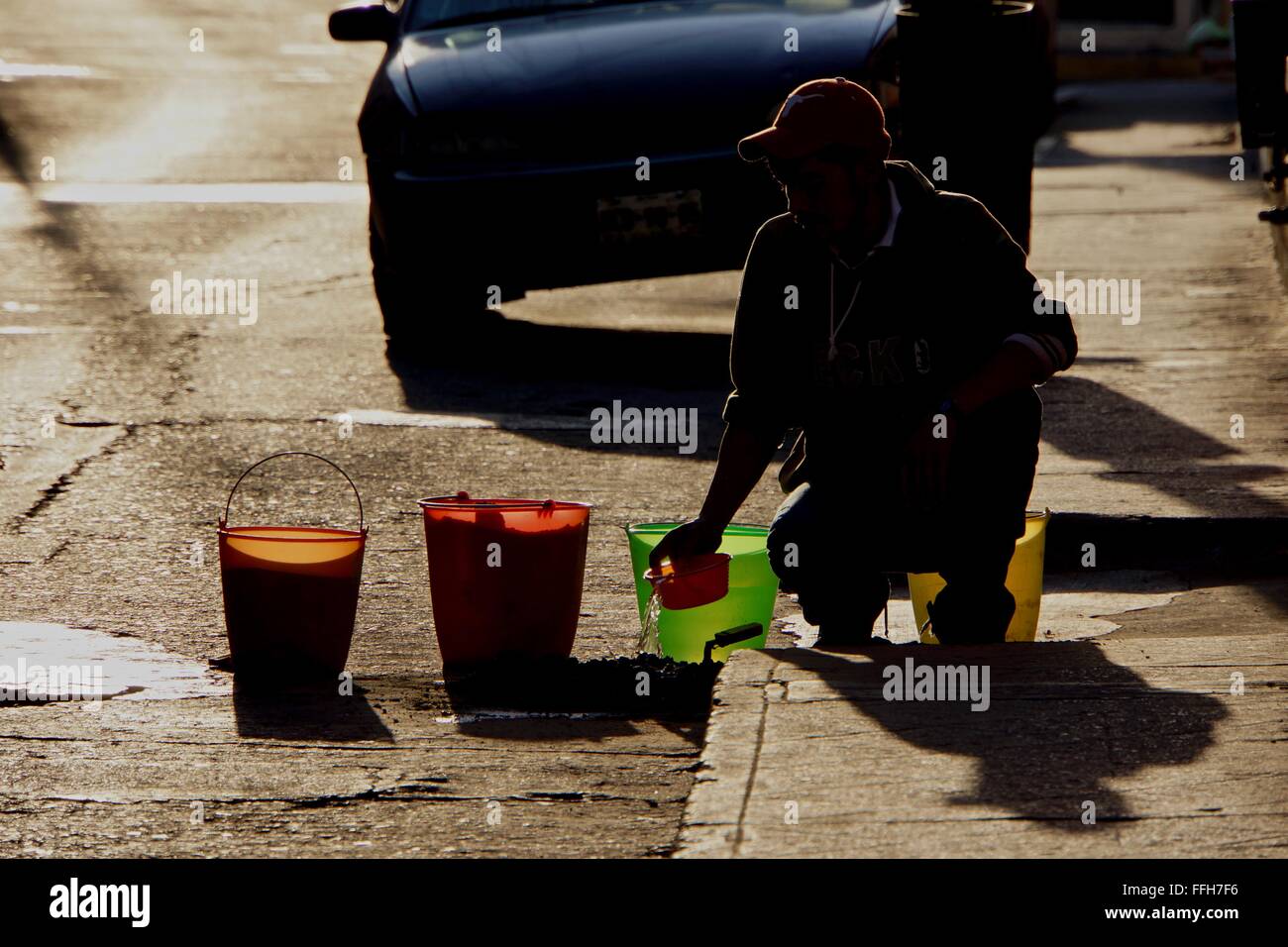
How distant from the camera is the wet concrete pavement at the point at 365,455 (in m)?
4.23

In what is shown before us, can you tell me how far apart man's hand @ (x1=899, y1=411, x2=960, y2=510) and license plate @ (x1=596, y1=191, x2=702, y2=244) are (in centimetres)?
367

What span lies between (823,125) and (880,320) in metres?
0.52

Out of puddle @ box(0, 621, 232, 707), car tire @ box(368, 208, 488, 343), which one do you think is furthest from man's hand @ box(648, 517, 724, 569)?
car tire @ box(368, 208, 488, 343)

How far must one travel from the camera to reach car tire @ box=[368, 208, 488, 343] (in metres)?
8.91

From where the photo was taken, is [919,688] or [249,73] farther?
[249,73]

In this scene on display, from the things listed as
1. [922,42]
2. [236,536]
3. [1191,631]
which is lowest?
[1191,631]

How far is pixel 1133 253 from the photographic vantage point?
11.4 m

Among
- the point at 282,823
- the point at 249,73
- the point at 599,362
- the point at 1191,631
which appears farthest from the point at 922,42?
the point at 249,73

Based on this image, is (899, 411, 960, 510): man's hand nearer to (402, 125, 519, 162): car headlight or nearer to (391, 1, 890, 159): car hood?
(391, 1, 890, 159): car hood

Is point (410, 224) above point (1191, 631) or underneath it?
above

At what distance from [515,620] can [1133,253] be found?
284 inches

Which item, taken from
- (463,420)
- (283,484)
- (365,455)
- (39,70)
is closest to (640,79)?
(463,420)
